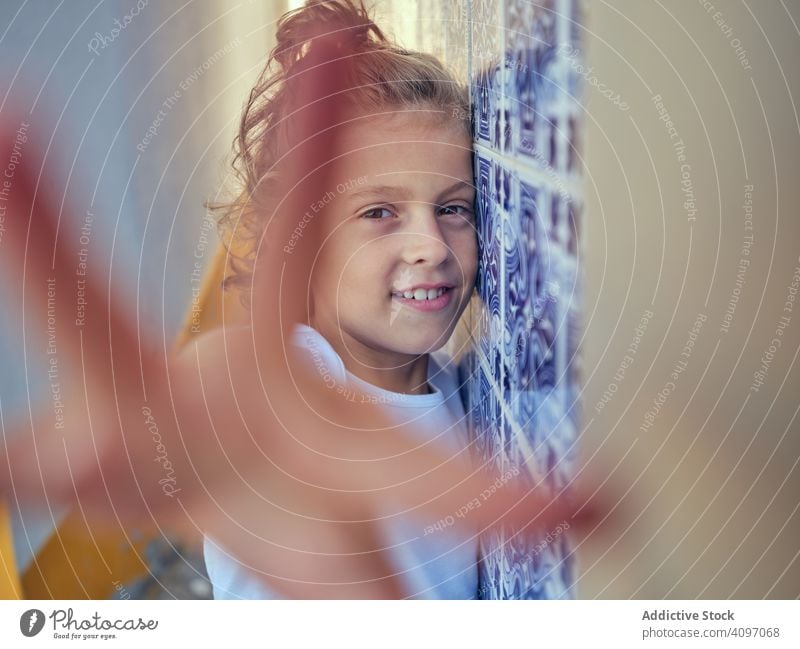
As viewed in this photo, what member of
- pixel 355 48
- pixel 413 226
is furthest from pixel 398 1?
pixel 413 226

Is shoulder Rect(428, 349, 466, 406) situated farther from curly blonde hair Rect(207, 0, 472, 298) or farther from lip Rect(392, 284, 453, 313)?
curly blonde hair Rect(207, 0, 472, 298)

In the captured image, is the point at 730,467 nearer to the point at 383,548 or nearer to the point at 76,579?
the point at 383,548

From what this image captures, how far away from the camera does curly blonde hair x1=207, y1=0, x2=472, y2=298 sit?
55 centimetres

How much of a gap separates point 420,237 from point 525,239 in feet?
0.22

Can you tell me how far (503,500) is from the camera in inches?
22.7

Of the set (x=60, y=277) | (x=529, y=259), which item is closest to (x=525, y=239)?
(x=529, y=259)

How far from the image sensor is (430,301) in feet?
1.82

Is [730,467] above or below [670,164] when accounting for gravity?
below

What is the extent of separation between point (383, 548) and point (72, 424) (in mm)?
229

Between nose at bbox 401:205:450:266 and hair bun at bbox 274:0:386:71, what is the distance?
4.6 inches
